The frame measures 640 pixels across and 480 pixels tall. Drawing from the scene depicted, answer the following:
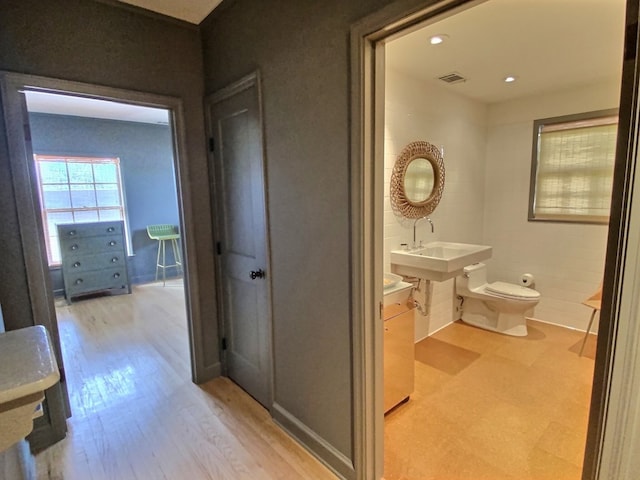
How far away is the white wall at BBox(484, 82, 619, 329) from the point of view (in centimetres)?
328

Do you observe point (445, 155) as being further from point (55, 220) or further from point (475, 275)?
point (55, 220)

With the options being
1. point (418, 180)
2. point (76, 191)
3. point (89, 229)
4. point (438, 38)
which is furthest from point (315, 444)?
point (76, 191)

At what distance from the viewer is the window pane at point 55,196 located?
4781 mm

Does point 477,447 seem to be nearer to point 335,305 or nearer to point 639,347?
point 335,305

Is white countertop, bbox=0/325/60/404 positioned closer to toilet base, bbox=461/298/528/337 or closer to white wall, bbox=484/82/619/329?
toilet base, bbox=461/298/528/337

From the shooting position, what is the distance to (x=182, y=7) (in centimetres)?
208

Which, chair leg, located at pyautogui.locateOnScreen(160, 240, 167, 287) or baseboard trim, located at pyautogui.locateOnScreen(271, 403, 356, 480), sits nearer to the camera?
baseboard trim, located at pyautogui.locateOnScreen(271, 403, 356, 480)

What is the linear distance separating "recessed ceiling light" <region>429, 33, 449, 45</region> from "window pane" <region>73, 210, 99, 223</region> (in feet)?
17.2

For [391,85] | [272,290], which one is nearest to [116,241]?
[272,290]

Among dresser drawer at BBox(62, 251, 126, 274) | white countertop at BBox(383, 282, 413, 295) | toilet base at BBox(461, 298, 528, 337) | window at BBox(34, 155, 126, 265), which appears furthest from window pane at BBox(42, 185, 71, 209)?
toilet base at BBox(461, 298, 528, 337)

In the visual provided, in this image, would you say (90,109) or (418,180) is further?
(90,109)

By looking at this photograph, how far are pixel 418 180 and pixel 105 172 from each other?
15.6ft

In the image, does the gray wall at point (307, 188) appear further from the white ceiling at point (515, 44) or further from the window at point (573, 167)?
the window at point (573, 167)

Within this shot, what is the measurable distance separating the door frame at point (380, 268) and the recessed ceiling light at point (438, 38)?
3.38ft
